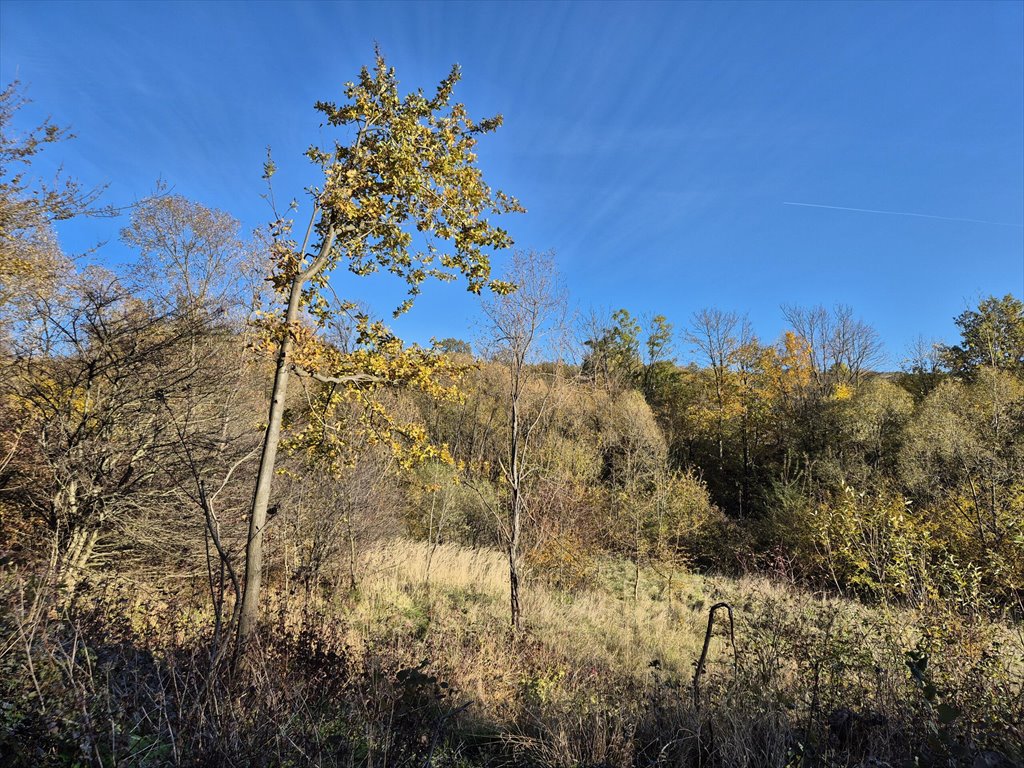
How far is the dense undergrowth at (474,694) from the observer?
2.71m

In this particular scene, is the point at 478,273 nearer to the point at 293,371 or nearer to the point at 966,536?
the point at 293,371

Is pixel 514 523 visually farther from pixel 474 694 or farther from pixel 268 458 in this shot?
pixel 268 458

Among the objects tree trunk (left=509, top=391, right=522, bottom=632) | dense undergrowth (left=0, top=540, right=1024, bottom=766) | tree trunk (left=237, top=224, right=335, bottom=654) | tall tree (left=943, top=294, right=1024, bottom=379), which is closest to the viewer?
dense undergrowth (left=0, top=540, right=1024, bottom=766)

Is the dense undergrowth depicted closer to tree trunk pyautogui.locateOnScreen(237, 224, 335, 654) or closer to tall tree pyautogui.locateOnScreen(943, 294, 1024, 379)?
tree trunk pyautogui.locateOnScreen(237, 224, 335, 654)

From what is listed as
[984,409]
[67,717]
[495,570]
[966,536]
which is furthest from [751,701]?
[984,409]

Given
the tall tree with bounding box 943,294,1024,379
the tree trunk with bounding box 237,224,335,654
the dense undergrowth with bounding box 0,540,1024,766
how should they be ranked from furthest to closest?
the tall tree with bounding box 943,294,1024,379
the tree trunk with bounding box 237,224,335,654
the dense undergrowth with bounding box 0,540,1024,766

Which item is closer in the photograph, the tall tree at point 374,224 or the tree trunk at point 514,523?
the tall tree at point 374,224

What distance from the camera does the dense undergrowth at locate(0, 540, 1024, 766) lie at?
271 cm

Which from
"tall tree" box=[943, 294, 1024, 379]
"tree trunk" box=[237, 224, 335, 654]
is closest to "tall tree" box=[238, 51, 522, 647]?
"tree trunk" box=[237, 224, 335, 654]

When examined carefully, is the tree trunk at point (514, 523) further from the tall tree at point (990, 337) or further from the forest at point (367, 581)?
the tall tree at point (990, 337)

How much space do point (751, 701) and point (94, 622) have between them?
20.5 feet

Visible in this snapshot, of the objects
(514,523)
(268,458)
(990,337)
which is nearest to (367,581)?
(514,523)

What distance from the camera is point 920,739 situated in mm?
3086

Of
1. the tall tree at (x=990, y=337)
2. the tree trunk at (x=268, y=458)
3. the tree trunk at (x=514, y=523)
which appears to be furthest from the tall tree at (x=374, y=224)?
the tall tree at (x=990, y=337)
